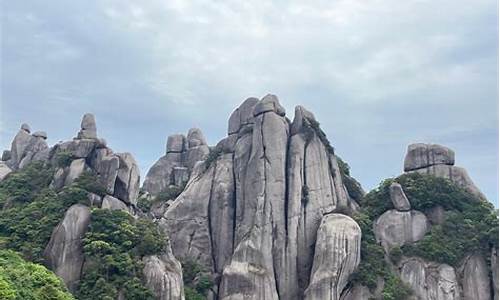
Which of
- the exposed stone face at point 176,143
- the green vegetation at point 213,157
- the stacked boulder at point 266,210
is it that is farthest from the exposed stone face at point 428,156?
the exposed stone face at point 176,143

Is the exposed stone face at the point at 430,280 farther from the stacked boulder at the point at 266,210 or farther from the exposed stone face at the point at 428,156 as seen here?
the exposed stone face at the point at 428,156

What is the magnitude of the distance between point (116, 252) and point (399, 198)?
52.2 feet

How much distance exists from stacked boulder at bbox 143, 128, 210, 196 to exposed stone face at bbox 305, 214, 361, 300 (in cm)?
1896

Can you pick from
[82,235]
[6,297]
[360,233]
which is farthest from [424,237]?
[6,297]

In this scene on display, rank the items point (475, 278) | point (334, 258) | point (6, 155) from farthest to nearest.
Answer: point (6, 155)
point (334, 258)
point (475, 278)

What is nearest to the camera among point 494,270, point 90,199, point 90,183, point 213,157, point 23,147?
point 90,199

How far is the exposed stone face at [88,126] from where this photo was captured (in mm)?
34991

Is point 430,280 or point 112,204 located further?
point 112,204

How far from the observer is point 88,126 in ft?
117

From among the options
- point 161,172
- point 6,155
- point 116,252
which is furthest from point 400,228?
point 6,155

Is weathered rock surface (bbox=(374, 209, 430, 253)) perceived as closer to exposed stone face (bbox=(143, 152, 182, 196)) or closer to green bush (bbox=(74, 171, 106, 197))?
green bush (bbox=(74, 171, 106, 197))

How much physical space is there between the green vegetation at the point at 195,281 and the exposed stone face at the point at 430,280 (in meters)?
10.3

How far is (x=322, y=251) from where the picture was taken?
1224 inches

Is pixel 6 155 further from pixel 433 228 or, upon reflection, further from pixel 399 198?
pixel 433 228
